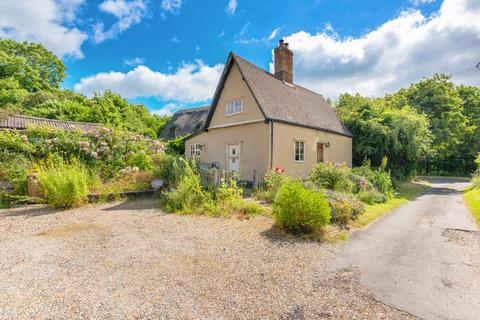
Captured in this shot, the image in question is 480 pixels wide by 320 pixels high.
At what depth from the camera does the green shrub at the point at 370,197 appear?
883 cm

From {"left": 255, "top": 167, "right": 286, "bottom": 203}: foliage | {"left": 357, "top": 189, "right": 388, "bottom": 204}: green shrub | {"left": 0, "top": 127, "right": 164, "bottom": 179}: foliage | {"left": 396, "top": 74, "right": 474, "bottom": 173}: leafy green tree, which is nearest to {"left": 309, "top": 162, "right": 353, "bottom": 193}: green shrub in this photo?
{"left": 357, "top": 189, "right": 388, "bottom": 204}: green shrub

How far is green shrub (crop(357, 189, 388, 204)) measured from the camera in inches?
348

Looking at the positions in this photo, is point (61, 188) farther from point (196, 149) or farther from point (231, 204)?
point (196, 149)

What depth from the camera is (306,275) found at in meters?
3.30

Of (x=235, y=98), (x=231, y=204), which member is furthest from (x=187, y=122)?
(x=231, y=204)

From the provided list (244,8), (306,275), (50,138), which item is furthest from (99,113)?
(306,275)

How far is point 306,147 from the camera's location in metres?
12.6

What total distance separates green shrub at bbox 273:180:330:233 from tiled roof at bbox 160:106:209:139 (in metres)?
17.9

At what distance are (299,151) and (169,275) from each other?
10.3 metres

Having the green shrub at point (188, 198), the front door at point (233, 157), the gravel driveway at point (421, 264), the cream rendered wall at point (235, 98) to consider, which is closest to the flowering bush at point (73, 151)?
the green shrub at point (188, 198)

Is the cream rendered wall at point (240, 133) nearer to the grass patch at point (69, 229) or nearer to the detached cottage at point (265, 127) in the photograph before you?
the detached cottage at point (265, 127)

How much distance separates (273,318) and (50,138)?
10773 mm

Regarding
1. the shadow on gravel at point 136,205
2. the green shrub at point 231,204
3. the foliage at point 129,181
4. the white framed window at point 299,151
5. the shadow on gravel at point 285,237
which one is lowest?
the shadow on gravel at point 285,237

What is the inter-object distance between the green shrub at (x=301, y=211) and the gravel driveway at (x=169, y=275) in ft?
1.50
